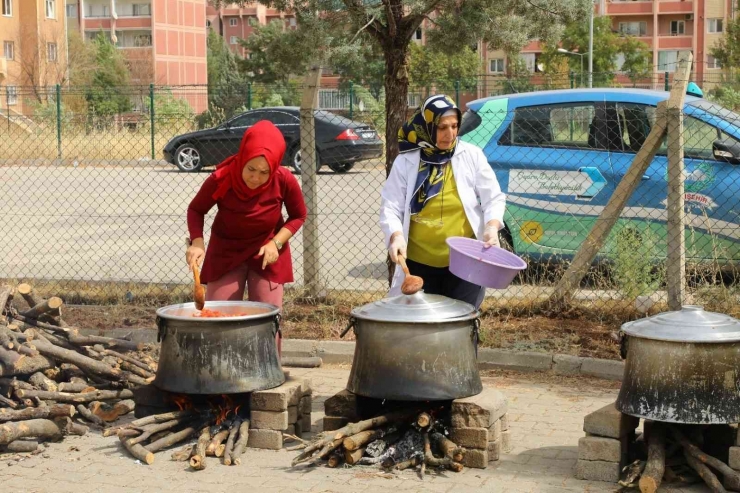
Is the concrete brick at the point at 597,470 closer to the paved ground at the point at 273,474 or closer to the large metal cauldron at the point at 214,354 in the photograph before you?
the paved ground at the point at 273,474

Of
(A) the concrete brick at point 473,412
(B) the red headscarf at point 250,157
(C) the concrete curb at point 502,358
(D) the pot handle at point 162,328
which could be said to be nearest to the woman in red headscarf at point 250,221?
(B) the red headscarf at point 250,157

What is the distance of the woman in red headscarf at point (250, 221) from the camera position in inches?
244

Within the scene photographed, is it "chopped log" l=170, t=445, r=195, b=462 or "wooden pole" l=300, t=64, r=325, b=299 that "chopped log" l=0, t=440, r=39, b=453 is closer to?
"chopped log" l=170, t=445, r=195, b=462

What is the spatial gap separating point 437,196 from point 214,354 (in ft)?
4.94

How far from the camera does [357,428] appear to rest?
5500 millimetres

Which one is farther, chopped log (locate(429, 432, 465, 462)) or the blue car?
the blue car

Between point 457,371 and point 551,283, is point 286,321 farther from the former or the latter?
point 457,371

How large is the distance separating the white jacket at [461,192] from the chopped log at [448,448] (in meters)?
0.90

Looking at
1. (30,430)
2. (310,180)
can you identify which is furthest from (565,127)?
(30,430)

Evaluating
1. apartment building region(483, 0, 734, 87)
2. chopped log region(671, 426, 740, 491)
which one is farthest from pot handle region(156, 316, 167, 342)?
apartment building region(483, 0, 734, 87)

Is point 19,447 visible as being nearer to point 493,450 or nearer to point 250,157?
point 250,157

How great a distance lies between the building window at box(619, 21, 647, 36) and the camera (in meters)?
86.6

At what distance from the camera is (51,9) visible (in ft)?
248

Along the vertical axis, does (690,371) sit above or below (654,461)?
Answer: above
